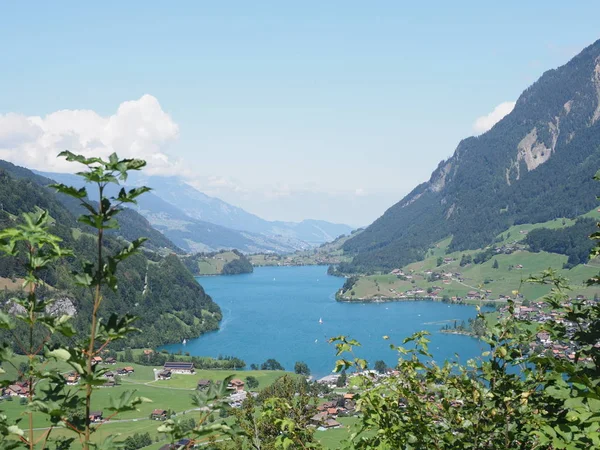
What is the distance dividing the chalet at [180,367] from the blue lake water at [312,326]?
8694 millimetres

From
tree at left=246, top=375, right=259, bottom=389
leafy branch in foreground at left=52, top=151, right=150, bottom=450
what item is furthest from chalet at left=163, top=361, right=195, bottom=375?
leafy branch in foreground at left=52, top=151, right=150, bottom=450

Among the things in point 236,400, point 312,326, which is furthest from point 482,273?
point 236,400

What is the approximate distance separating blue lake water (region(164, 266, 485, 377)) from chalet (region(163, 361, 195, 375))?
28.5 ft

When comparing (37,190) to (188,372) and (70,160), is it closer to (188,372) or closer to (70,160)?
(188,372)

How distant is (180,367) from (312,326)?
3050 centimetres

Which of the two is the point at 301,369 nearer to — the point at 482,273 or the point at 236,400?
the point at 236,400

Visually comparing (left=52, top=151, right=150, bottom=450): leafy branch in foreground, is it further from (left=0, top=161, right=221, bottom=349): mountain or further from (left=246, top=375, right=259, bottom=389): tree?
(left=0, top=161, right=221, bottom=349): mountain

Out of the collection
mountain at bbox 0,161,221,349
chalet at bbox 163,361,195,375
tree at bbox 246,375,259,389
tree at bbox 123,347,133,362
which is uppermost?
mountain at bbox 0,161,221,349

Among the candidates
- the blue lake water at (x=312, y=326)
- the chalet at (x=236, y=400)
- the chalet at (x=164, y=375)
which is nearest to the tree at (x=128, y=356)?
the blue lake water at (x=312, y=326)

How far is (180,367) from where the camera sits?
7762cm

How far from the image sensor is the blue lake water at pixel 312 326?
79250mm

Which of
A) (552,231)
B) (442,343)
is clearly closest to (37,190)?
(442,343)

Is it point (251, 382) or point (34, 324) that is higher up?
point (34, 324)

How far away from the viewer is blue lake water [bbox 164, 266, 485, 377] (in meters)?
79.2
